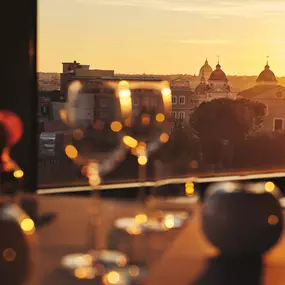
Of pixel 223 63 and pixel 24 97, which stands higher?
pixel 223 63

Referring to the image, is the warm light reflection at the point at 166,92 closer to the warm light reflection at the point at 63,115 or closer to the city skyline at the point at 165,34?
the warm light reflection at the point at 63,115

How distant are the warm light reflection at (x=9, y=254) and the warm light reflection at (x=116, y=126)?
0.23m

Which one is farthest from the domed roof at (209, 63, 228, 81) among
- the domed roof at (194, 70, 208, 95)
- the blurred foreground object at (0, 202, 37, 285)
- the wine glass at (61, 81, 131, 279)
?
the blurred foreground object at (0, 202, 37, 285)

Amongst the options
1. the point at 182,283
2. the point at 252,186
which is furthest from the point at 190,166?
the point at 182,283

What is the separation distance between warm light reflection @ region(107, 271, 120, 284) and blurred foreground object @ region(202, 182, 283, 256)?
0.17 metres

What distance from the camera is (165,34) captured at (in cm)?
259

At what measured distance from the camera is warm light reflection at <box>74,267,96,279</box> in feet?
2.66

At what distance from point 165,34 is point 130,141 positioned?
68.8 inches

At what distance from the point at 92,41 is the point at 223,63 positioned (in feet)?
1.76

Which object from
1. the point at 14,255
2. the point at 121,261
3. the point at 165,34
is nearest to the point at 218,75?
the point at 165,34

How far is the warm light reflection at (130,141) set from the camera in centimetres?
89

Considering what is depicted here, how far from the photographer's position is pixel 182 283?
0.78 m

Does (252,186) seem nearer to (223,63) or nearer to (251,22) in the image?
(223,63)

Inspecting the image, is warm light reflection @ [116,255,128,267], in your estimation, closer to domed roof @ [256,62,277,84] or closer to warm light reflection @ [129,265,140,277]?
warm light reflection @ [129,265,140,277]
